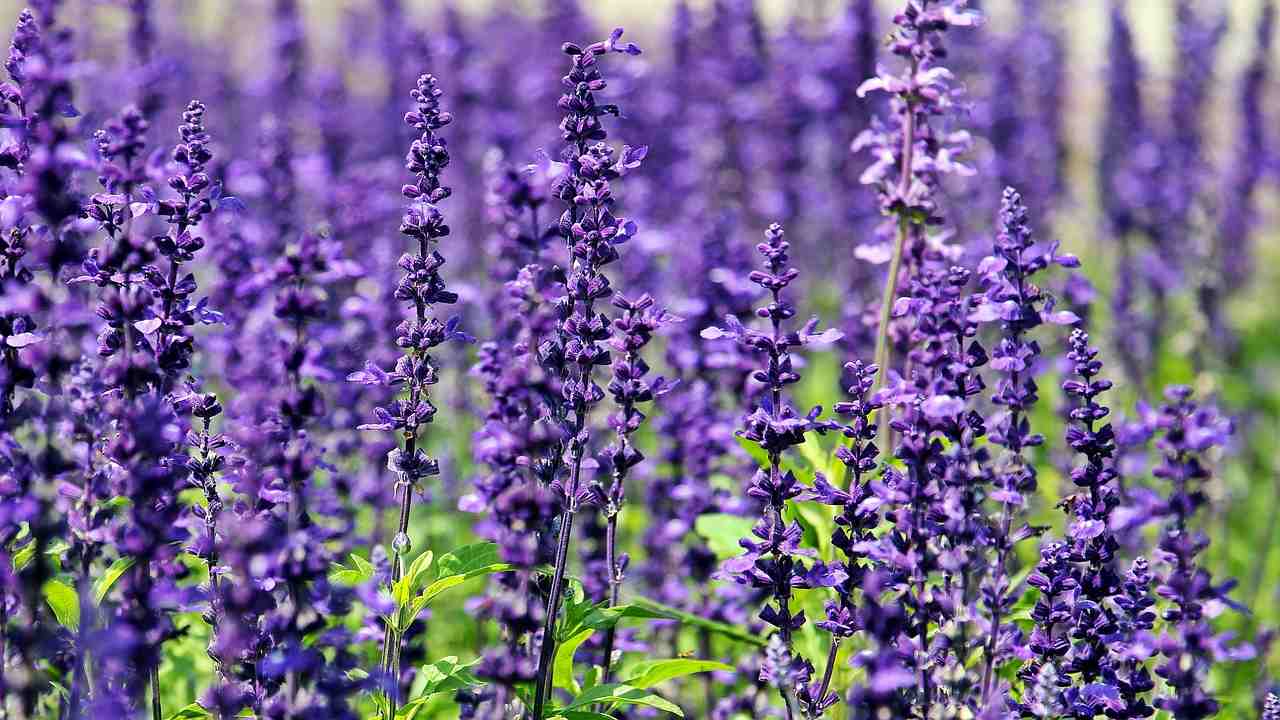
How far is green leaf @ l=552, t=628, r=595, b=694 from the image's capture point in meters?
4.50

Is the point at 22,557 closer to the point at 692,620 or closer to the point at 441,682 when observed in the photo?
the point at 441,682

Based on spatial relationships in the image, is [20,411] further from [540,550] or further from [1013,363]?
[1013,363]

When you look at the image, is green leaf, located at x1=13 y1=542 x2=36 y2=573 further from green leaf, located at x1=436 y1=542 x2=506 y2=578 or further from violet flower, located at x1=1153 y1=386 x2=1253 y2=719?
violet flower, located at x1=1153 y1=386 x2=1253 y2=719

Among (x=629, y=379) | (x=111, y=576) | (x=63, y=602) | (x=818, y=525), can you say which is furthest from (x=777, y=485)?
(x=63, y=602)

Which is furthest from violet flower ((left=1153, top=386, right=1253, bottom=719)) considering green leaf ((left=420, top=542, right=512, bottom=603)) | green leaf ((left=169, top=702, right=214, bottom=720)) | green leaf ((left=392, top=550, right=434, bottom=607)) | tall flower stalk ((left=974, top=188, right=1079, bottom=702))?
green leaf ((left=169, top=702, right=214, bottom=720))

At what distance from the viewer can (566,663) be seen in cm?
459

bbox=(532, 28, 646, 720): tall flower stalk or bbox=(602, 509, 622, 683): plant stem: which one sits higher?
bbox=(532, 28, 646, 720): tall flower stalk

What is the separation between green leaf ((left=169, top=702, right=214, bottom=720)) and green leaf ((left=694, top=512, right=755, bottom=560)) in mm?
2137

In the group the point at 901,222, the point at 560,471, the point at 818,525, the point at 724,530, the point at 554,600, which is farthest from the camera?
the point at 724,530

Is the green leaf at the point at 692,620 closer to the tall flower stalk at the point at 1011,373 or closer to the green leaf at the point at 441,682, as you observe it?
the green leaf at the point at 441,682

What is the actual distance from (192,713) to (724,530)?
89.9 inches

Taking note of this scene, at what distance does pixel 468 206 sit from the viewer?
1202cm

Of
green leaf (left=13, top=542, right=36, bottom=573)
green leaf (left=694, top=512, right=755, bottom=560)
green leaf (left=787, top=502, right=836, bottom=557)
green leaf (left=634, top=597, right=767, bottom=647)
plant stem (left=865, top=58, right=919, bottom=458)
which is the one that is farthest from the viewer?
green leaf (left=694, top=512, right=755, bottom=560)

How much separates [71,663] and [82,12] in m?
11.8
